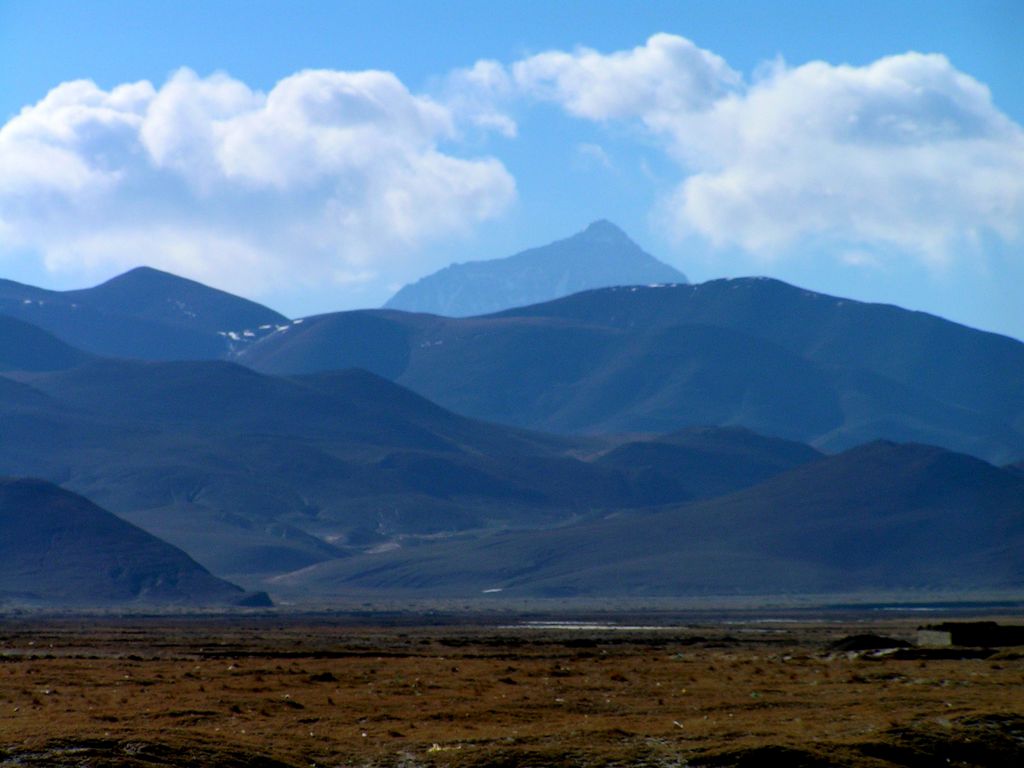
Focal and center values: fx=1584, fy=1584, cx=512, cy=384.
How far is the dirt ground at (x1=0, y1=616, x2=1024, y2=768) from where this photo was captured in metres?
27.5

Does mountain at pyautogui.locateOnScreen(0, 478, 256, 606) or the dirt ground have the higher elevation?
mountain at pyautogui.locateOnScreen(0, 478, 256, 606)

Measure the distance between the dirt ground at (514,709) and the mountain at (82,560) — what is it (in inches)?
4637

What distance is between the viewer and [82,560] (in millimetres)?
181250

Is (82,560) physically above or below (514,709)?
above

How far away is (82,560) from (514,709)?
155002 millimetres

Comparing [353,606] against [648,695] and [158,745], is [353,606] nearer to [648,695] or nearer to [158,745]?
[648,695]

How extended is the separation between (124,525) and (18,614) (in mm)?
58787

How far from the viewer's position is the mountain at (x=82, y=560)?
171 metres

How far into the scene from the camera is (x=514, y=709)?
1372 inches

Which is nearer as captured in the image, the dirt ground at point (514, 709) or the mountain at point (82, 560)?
the dirt ground at point (514, 709)

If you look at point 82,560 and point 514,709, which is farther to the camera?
point 82,560

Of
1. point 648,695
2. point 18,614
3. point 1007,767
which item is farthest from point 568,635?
point 18,614

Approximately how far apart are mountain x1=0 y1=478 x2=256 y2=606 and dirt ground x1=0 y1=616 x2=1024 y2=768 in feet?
386

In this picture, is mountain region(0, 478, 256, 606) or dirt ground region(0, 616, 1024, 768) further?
mountain region(0, 478, 256, 606)
